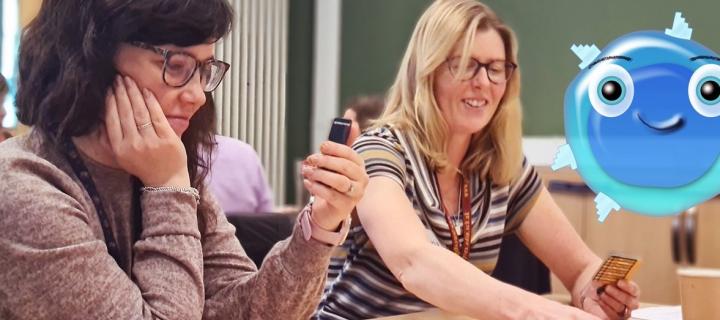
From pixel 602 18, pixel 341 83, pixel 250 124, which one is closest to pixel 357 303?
pixel 602 18

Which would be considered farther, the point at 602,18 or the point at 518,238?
the point at 602,18

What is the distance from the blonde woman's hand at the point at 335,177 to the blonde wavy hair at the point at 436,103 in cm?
59

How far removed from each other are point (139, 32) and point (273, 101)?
9.22 feet

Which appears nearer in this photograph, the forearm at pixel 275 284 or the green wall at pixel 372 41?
the forearm at pixel 275 284

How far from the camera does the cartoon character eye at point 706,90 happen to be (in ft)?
6.12

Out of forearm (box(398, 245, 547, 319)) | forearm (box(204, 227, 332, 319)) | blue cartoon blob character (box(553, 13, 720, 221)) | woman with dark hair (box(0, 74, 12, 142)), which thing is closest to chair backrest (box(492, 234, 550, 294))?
blue cartoon blob character (box(553, 13, 720, 221))

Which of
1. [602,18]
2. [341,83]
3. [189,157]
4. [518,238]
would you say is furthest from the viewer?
[341,83]

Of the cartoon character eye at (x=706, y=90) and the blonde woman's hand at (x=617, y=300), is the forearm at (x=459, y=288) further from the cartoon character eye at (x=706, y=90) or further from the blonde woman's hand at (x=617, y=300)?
the cartoon character eye at (x=706, y=90)

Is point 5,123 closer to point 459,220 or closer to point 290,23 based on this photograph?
point 459,220

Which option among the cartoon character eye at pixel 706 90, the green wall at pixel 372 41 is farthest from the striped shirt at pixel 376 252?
the green wall at pixel 372 41

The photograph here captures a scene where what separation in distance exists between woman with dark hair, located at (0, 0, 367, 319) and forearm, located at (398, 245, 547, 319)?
0.31 meters

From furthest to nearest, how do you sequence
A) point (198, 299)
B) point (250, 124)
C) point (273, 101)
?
point (273, 101) → point (250, 124) → point (198, 299)

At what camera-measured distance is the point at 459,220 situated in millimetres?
1725

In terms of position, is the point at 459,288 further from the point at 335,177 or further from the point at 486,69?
the point at 486,69
